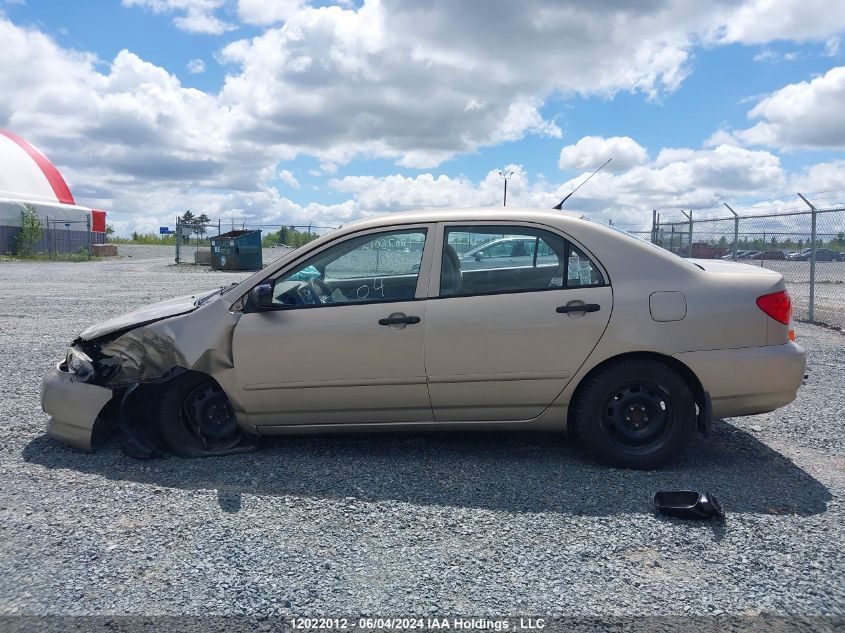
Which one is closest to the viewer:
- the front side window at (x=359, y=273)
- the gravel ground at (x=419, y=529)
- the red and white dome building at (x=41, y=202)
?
the gravel ground at (x=419, y=529)

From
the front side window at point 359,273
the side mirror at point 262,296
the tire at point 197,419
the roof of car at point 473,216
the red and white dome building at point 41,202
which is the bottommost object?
the tire at point 197,419

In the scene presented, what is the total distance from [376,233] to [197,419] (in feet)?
5.64

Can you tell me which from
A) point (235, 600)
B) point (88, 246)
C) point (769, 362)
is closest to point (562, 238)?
point (769, 362)

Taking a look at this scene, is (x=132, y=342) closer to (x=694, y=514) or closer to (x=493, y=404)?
(x=493, y=404)

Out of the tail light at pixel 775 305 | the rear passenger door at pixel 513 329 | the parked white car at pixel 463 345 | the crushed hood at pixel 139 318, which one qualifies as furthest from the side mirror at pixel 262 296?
the tail light at pixel 775 305

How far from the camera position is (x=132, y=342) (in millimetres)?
4633

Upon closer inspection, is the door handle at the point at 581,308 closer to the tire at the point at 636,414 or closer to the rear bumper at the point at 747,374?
the tire at the point at 636,414

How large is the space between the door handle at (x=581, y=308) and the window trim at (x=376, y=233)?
84 cm

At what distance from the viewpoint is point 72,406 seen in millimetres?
4719

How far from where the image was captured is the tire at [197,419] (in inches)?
182

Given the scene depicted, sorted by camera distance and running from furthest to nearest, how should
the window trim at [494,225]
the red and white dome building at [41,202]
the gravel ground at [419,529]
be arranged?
the red and white dome building at [41,202]
the window trim at [494,225]
the gravel ground at [419,529]

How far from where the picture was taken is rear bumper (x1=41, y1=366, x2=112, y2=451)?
4664mm

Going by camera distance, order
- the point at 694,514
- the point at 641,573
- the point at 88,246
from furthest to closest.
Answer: the point at 88,246
the point at 694,514
the point at 641,573

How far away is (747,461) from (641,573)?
74.3 inches
